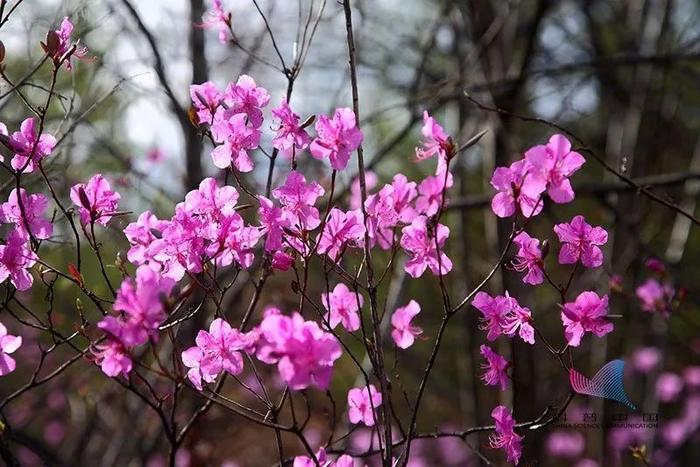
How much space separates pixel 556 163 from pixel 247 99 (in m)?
0.67

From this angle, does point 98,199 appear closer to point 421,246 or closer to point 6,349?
point 6,349

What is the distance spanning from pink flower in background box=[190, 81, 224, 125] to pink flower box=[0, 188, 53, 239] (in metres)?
0.39

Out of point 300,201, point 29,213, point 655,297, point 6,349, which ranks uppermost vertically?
point 655,297

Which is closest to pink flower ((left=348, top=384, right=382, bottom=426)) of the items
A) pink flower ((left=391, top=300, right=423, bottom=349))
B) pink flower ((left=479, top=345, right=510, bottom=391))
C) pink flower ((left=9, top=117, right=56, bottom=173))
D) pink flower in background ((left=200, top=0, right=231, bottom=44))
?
pink flower ((left=391, top=300, right=423, bottom=349))

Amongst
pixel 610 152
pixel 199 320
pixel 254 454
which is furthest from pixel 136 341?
pixel 254 454

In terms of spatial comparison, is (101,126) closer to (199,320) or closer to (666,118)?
(199,320)

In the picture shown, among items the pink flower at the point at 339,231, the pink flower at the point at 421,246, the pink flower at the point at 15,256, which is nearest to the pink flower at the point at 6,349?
the pink flower at the point at 15,256

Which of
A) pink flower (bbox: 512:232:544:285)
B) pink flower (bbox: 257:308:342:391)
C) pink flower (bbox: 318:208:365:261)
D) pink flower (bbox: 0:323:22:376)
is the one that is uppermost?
pink flower (bbox: 512:232:544:285)

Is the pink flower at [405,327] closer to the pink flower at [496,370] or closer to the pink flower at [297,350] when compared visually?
the pink flower at [496,370]

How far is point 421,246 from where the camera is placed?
1698 millimetres

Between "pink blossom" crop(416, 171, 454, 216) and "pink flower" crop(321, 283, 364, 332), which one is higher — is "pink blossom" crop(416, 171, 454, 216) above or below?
above

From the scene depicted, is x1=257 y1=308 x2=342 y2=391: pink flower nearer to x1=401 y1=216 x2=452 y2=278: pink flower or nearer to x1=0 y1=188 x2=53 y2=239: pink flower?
x1=401 y1=216 x2=452 y2=278: pink flower

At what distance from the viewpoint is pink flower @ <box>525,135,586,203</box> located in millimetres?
1393

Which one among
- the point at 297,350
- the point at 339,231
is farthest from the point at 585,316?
the point at 297,350
